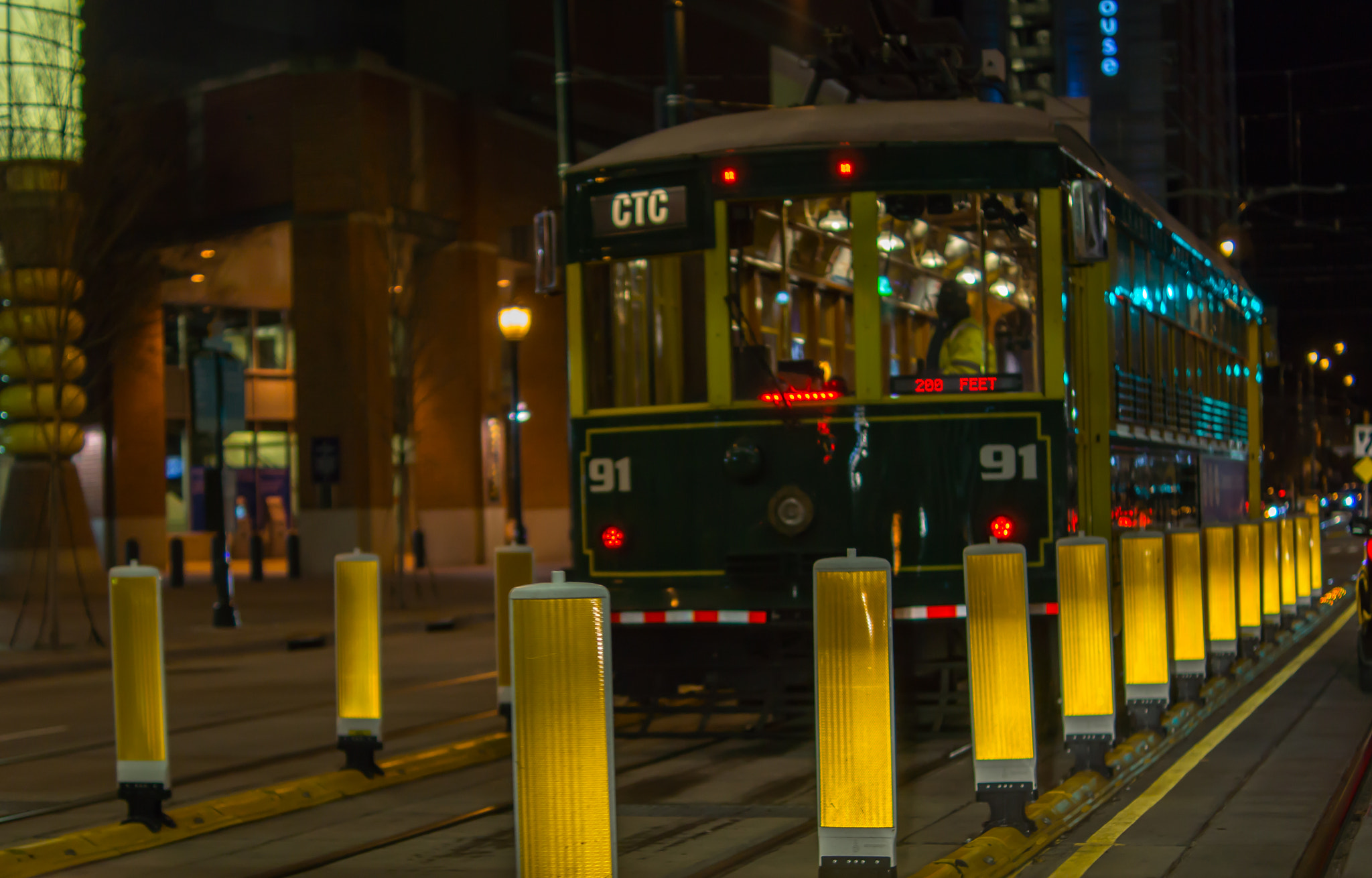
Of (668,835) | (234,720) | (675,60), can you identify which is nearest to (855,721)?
(668,835)

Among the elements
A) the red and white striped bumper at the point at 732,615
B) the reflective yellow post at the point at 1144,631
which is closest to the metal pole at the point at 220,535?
the red and white striped bumper at the point at 732,615

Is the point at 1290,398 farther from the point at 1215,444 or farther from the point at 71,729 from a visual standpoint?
the point at 71,729

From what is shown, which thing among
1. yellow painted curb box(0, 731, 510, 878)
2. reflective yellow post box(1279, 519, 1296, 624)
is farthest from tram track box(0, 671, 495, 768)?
reflective yellow post box(1279, 519, 1296, 624)

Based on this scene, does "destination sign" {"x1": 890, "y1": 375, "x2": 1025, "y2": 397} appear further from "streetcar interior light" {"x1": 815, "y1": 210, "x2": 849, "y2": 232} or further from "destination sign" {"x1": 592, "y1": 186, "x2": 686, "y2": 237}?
"destination sign" {"x1": 592, "y1": 186, "x2": 686, "y2": 237}

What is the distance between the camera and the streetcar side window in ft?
31.6

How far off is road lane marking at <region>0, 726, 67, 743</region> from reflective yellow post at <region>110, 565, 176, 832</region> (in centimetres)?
453

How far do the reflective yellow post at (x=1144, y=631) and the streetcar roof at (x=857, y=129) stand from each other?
7.73ft

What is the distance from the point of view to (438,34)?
38.0 m

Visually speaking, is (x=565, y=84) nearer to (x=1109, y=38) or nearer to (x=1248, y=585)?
(x=1248, y=585)

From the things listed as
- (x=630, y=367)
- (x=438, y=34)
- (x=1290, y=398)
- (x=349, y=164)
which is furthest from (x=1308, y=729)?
(x=1290, y=398)

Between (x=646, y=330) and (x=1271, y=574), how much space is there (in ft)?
25.3

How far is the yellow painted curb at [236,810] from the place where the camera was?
6.74m

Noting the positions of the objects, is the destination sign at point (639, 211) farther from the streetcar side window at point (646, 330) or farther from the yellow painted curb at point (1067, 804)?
the yellow painted curb at point (1067, 804)

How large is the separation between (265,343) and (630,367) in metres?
31.1
